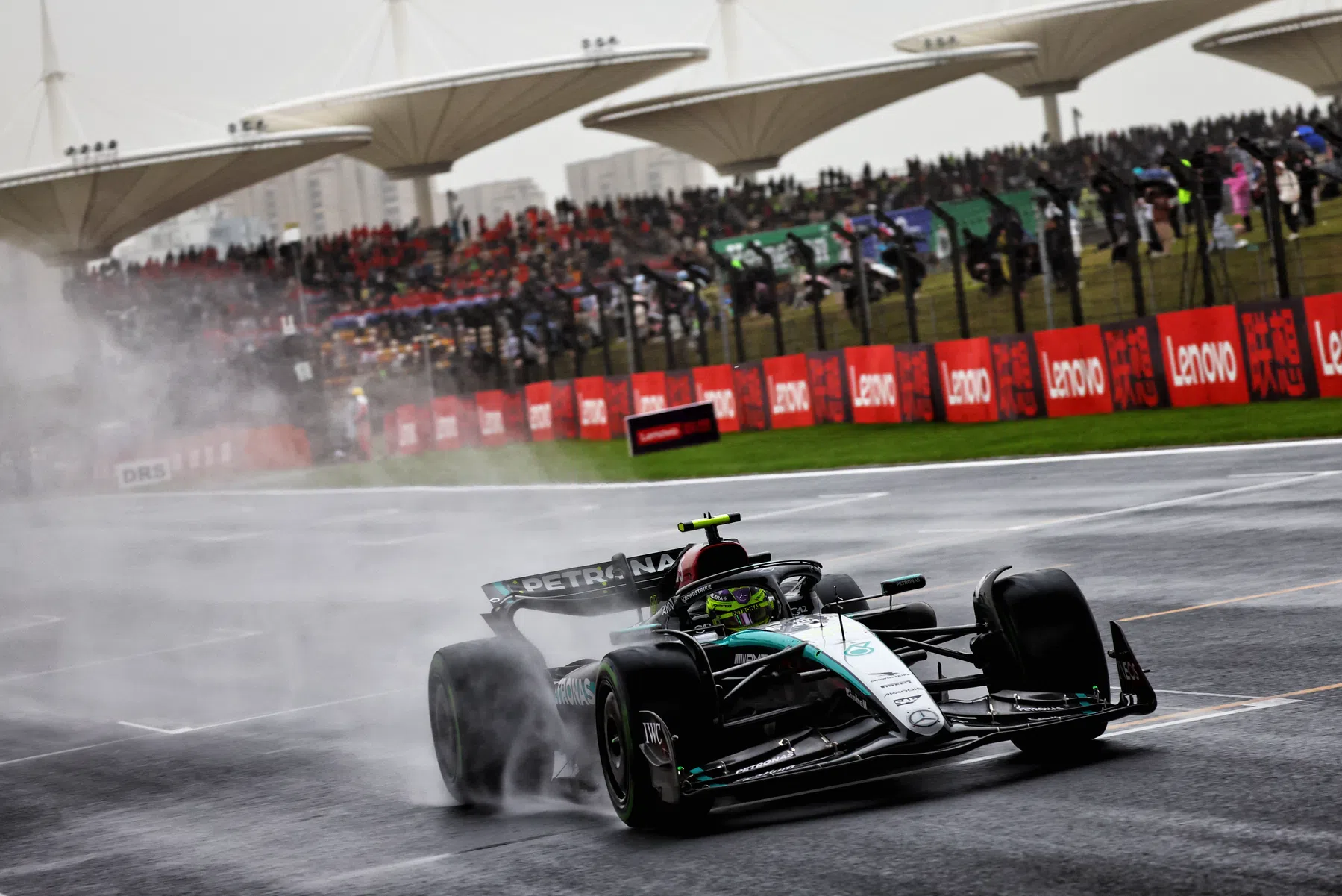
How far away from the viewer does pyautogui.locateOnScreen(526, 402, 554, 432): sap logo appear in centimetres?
4419

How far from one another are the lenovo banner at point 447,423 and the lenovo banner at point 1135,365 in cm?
2185

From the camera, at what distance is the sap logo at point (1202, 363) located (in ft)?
88.1

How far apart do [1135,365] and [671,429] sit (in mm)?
17053

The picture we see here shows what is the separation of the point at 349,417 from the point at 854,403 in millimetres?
17812

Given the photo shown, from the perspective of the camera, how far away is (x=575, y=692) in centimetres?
990

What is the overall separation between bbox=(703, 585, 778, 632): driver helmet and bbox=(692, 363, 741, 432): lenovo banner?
28.6m

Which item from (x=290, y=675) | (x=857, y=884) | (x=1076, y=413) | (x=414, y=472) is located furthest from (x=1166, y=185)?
(x=857, y=884)

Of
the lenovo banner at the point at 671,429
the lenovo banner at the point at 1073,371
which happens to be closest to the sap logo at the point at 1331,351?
the lenovo banner at the point at 1073,371

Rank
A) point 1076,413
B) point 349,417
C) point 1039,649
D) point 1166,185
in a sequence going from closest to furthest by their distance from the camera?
1. point 1039,649
2. point 1076,413
3. point 1166,185
4. point 349,417

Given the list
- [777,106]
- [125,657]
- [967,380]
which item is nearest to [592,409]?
[967,380]

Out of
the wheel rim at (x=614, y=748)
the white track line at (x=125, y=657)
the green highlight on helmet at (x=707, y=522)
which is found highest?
the green highlight on helmet at (x=707, y=522)

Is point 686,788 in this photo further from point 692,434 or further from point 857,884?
point 692,434

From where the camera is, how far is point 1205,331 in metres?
26.9

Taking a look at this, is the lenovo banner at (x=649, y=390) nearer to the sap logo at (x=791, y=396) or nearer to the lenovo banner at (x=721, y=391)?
the lenovo banner at (x=721, y=391)
